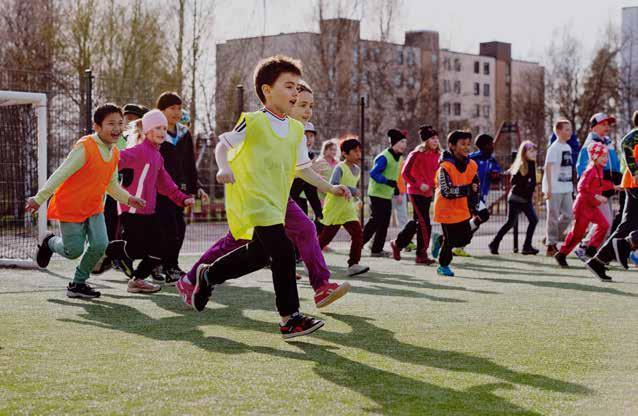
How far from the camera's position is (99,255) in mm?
8305

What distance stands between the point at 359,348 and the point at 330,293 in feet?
3.04

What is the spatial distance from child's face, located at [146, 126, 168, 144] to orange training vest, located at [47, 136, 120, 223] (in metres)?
0.89

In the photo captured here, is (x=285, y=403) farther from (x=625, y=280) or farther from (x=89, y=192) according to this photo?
(x=625, y=280)

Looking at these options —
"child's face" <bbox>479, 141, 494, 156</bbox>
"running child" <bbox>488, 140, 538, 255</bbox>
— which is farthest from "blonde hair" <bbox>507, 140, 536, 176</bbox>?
"child's face" <bbox>479, 141, 494, 156</bbox>

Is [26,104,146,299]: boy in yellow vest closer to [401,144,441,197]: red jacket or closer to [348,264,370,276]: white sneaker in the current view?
[348,264,370,276]: white sneaker

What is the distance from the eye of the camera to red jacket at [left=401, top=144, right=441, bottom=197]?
498 inches

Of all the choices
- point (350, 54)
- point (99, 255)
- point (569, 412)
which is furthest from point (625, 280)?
point (350, 54)

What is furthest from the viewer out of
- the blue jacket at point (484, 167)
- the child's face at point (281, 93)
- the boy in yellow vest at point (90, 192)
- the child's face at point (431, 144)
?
the blue jacket at point (484, 167)

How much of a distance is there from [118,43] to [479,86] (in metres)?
77.6

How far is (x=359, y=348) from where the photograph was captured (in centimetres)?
586

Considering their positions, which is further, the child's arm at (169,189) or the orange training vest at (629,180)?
the orange training vest at (629,180)

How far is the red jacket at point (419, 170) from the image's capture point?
12.6 metres

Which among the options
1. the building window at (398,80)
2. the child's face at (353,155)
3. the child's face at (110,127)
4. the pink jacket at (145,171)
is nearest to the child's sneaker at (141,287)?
the pink jacket at (145,171)

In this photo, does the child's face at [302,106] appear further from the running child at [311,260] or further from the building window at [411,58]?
the building window at [411,58]
